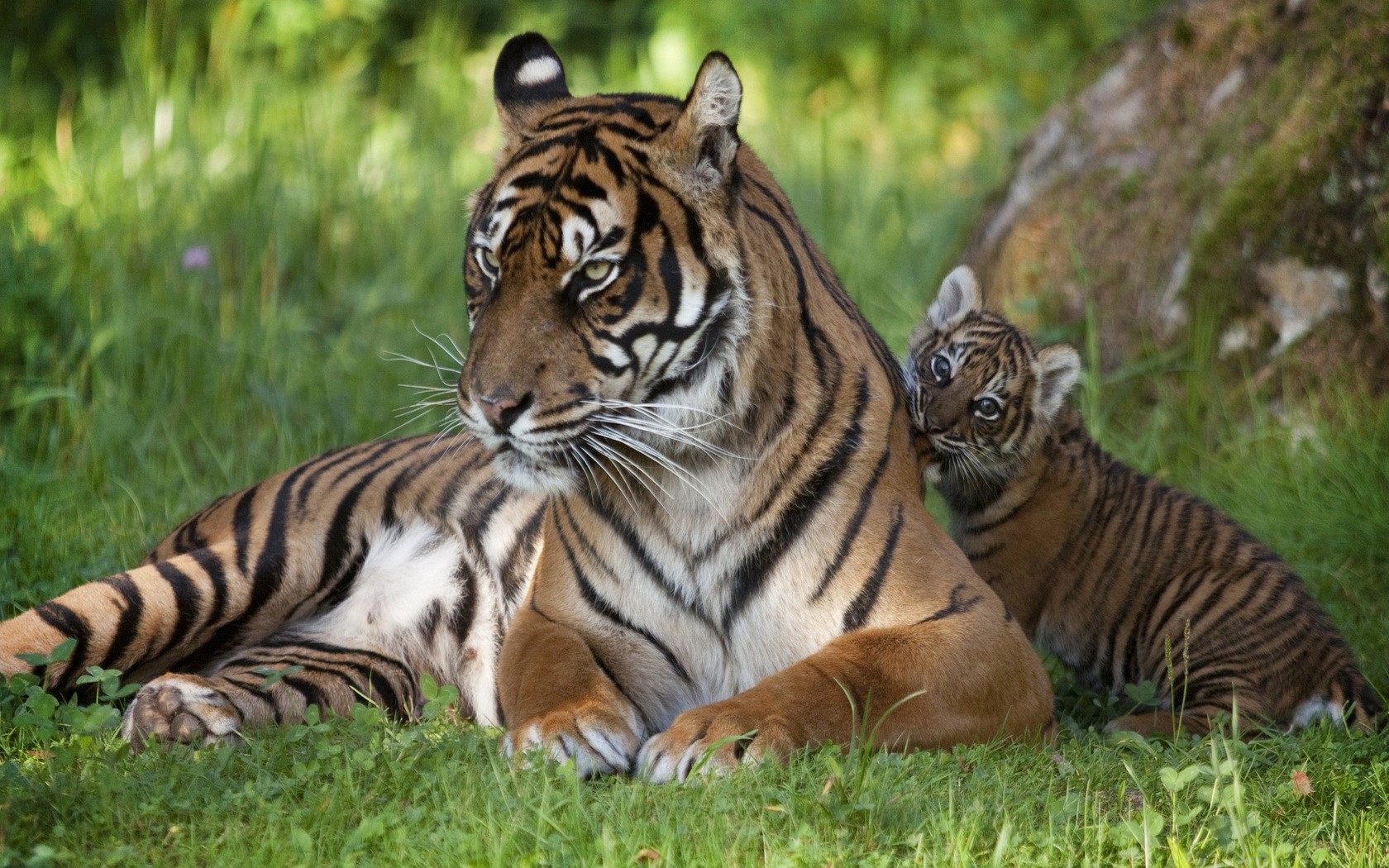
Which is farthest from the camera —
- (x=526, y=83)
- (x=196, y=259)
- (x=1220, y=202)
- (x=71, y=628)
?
(x=196, y=259)

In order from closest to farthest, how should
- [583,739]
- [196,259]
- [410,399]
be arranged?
[583,739] → [410,399] → [196,259]

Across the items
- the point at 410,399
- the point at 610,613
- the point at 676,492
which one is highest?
the point at 676,492

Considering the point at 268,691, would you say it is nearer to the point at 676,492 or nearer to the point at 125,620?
the point at 125,620

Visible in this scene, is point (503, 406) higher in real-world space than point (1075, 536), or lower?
higher

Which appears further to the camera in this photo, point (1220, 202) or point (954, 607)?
point (1220, 202)

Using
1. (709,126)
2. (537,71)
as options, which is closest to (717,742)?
(709,126)

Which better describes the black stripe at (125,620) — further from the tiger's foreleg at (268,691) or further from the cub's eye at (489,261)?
the cub's eye at (489,261)

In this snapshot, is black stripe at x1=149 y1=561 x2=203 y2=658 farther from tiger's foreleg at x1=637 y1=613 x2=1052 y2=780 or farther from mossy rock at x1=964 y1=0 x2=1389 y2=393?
mossy rock at x1=964 y1=0 x2=1389 y2=393

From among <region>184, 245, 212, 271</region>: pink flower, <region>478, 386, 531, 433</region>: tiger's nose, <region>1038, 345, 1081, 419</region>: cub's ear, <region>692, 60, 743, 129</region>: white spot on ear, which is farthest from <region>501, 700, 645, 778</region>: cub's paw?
<region>184, 245, 212, 271</region>: pink flower

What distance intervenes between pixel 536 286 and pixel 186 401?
3.29 m

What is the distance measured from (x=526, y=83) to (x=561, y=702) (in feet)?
5.06

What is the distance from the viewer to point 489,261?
9.85 feet

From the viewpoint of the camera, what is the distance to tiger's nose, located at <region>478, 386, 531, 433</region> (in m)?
2.80

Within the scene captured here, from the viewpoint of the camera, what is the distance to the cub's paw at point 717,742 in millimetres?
2627
